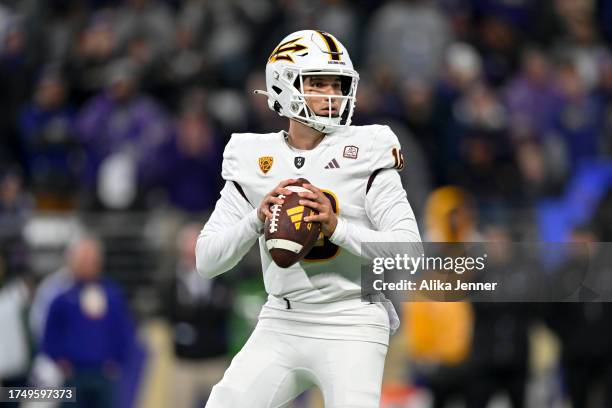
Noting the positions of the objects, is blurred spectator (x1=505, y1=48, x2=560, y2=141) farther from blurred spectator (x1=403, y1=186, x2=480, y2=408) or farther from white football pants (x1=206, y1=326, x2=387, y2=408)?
white football pants (x1=206, y1=326, x2=387, y2=408)

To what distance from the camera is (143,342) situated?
10.5 metres

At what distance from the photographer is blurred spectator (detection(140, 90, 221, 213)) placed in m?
11.2

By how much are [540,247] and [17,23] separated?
590cm

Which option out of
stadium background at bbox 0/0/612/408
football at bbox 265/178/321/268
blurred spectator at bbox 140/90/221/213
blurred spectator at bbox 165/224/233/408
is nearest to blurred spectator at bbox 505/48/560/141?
stadium background at bbox 0/0/612/408

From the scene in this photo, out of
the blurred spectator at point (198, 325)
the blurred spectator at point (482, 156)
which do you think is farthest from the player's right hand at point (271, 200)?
the blurred spectator at point (482, 156)

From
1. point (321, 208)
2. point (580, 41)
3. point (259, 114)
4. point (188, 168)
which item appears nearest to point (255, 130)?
point (259, 114)

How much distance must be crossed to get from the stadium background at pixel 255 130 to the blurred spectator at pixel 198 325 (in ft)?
0.05

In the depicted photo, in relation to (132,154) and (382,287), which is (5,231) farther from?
(382,287)

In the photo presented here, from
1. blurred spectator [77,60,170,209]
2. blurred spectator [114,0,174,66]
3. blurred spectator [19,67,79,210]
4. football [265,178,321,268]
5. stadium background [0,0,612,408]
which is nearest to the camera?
football [265,178,321,268]

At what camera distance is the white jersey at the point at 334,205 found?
16.5ft

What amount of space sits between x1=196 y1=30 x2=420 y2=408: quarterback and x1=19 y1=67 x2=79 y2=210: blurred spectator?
6.42 meters

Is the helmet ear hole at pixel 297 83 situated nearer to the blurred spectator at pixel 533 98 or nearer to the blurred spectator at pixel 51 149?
the blurred spectator at pixel 51 149

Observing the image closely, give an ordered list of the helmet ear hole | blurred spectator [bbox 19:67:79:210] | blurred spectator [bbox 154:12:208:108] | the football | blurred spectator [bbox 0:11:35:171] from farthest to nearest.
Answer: blurred spectator [bbox 154:12:208:108] < blurred spectator [bbox 0:11:35:171] < blurred spectator [bbox 19:67:79:210] < the helmet ear hole < the football

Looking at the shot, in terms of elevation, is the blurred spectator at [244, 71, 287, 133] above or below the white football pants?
above
